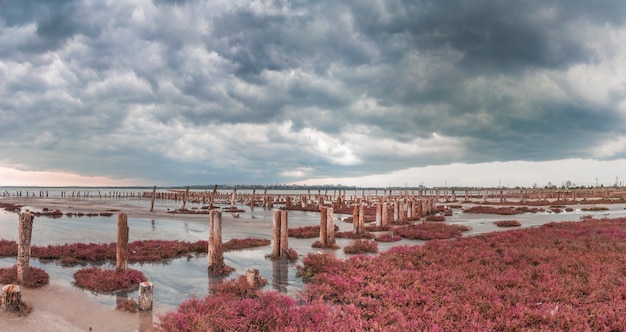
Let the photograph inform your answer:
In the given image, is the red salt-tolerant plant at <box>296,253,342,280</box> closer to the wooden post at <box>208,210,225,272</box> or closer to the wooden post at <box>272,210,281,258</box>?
the wooden post at <box>272,210,281,258</box>

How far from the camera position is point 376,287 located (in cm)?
1088

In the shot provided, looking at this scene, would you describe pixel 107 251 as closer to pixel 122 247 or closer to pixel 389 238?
pixel 122 247

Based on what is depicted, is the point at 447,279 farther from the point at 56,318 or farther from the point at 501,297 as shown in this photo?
the point at 56,318

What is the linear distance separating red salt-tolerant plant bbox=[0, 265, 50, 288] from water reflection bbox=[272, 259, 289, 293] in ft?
25.9

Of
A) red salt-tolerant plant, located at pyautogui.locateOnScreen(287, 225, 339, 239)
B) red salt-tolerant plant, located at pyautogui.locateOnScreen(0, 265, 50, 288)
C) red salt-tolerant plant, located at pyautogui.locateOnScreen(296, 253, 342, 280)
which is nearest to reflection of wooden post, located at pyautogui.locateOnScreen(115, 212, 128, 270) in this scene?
red salt-tolerant plant, located at pyautogui.locateOnScreen(0, 265, 50, 288)

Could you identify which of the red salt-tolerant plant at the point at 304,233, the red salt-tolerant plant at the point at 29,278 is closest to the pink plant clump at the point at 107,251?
the red salt-tolerant plant at the point at 29,278

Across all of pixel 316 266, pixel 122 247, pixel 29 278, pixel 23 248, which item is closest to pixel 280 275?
pixel 316 266

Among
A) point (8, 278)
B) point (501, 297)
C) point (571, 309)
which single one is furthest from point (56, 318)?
point (571, 309)

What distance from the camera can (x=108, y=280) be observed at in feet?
38.0

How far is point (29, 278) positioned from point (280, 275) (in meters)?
8.54

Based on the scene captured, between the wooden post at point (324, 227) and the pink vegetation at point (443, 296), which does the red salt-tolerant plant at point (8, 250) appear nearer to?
the pink vegetation at point (443, 296)

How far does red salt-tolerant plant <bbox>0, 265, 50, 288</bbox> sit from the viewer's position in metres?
11.3

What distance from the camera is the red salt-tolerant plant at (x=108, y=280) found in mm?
11297

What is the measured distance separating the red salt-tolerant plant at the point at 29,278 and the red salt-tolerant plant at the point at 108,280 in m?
0.95
